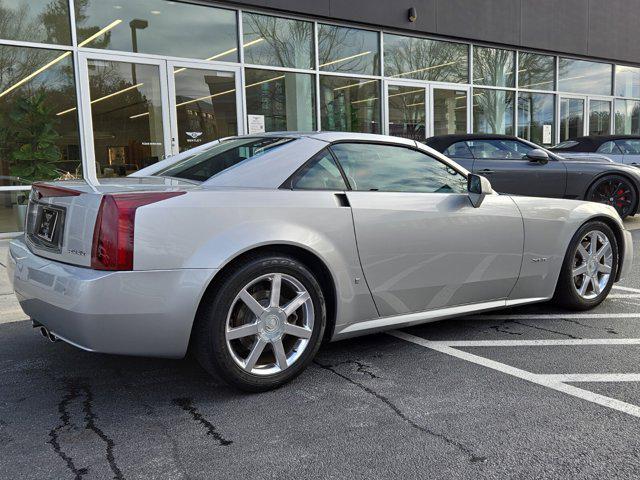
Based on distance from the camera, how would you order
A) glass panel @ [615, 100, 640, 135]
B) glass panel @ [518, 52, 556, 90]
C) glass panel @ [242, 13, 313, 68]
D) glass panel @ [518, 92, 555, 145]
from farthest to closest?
glass panel @ [615, 100, 640, 135] < glass panel @ [518, 92, 555, 145] < glass panel @ [518, 52, 556, 90] < glass panel @ [242, 13, 313, 68]

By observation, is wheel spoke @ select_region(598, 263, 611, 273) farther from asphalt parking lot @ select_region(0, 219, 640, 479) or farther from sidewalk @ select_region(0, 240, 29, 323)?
sidewalk @ select_region(0, 240, 29, 323)

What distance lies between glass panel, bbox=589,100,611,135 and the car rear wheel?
9.19 meters

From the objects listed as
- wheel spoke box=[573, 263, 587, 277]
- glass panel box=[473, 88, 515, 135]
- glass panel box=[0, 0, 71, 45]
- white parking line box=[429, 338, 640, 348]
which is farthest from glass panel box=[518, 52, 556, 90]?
white parking line box=[429, 338, 640, 348]

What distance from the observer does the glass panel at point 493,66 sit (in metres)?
14.3

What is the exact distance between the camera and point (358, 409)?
298 centimetres

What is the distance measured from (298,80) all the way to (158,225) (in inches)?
365

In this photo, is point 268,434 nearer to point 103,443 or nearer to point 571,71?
point 103,443

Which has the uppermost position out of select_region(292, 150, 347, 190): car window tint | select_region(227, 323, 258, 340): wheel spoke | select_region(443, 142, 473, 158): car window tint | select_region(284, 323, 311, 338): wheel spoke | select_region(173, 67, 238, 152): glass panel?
select_region(173, 67, 238, 152): glass panel

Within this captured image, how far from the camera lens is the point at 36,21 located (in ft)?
28.8

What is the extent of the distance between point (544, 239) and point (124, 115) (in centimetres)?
741

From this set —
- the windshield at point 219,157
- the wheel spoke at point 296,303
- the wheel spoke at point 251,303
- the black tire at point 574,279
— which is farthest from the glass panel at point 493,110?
the wheel spoke at point 251,303

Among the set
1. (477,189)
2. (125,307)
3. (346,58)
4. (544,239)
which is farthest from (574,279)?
(346,58)

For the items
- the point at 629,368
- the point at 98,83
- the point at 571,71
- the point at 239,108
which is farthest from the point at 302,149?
the point at 571,71

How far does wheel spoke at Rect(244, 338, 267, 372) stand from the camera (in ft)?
10.2
